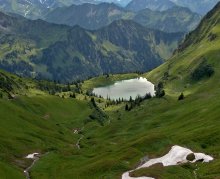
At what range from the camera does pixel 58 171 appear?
147750 mm

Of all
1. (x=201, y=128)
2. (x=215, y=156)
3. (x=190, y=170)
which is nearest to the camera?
(x=190, y=170)

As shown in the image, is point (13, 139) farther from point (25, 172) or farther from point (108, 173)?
point (108, 173)

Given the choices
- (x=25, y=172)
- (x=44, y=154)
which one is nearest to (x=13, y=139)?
(x=44, y=154)

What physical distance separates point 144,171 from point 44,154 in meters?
71.8

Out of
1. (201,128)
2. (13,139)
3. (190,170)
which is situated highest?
(13,139)

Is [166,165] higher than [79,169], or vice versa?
[79,169]

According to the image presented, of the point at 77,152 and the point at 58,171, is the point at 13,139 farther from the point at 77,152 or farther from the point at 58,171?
the point at 58,171

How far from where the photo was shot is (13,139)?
188 meters

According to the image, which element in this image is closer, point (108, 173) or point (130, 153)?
point (108, 173)

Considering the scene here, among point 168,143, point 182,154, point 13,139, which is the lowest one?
point 182,154

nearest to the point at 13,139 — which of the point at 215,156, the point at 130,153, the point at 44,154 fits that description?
the point at 44,154

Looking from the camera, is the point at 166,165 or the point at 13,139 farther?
the point at 13,139

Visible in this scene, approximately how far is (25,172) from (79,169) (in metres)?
17.7

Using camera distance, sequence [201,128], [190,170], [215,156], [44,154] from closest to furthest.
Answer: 1. [190,170]
2. [215,156]
3. [201,128]
4. [44,154]
